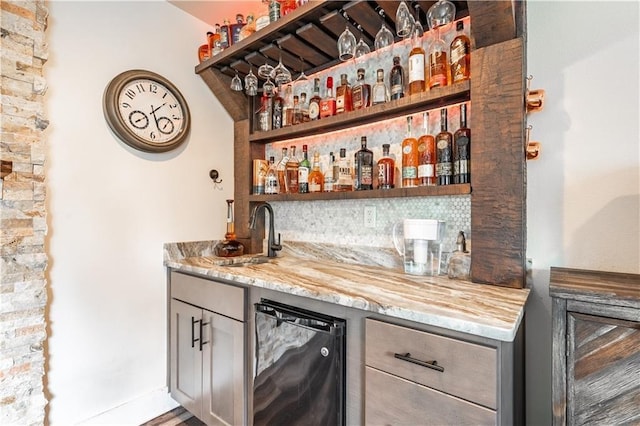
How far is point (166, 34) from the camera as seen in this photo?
6.42 ft

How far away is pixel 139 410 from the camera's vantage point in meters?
1.79

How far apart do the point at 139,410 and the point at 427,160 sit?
2.08m

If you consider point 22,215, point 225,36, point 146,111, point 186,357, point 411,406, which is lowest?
point 186,357

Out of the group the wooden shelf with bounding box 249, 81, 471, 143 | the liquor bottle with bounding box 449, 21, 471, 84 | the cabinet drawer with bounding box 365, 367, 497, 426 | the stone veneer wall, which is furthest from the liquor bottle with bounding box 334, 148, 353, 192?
the stone veneer wall

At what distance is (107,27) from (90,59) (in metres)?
0.22

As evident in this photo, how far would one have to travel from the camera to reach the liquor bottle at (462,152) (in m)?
1.33

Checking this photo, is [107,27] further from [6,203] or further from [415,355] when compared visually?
[415,355]

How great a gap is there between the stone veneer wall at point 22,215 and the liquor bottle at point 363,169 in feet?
4.91

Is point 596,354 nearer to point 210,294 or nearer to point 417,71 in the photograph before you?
point 417,71

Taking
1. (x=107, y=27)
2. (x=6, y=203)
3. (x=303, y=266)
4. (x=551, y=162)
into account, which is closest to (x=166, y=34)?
(x=107, y=27)

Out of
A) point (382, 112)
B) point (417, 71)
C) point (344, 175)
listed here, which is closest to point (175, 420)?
point (344, 175)

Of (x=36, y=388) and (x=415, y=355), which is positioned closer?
(x=415, y=355)

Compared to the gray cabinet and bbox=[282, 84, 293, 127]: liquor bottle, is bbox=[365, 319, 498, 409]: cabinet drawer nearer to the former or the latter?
the gray cabinet

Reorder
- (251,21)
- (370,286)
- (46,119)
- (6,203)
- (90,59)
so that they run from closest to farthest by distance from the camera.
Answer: (370,286) < (6,203) < (46,119) < (90,59) < (251,21)
